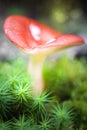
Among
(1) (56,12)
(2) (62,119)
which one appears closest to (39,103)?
(2) (62,119)

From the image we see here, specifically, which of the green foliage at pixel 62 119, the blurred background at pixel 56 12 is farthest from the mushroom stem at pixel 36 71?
the blurred background at pixel 56 12

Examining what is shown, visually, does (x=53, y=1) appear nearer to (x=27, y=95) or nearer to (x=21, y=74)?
(x=21, y=74)

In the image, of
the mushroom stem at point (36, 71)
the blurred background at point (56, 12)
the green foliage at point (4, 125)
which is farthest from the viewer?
the blurred background at point (56, 12)

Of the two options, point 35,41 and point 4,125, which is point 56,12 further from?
point 4,125

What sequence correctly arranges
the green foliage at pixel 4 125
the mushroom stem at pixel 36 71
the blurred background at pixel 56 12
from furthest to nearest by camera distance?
1. the blurred background at pixel 56 12
2. the mushroom stem at pixel 36 71
3. the green foliage at pixel 4 125

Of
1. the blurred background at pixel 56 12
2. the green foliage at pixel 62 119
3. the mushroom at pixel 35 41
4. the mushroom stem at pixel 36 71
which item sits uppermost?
the blurred background at pixel 56 12

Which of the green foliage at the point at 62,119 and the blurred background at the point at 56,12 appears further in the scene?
the blurred background at the point at 56,12

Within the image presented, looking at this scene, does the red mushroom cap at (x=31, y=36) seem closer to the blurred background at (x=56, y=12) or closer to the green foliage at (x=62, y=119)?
the green foliage at (x=62, y=119)

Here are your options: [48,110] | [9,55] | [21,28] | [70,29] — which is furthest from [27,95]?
[70,29]
